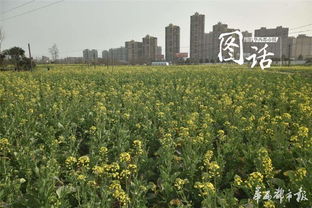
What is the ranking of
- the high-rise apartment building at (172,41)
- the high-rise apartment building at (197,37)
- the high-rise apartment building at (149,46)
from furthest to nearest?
1. the high-rise apartment building at (149,46)
2. the high-rise apartment building at (172,41)
3. the high-rise apartment building at (197,37)

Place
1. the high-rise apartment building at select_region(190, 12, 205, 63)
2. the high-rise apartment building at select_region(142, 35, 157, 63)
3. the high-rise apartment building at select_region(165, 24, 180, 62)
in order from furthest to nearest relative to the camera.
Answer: the high-rise apartment building at select_region(142, 35, 157, 63) → the high-rise apartment building at select_region(165, 24, 180, 62) → the high-rise apartment building at select_region(190, 12, 205, 63)

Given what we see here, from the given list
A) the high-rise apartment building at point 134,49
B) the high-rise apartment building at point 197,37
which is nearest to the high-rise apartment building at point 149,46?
the high-rise apartment building at point 134,49

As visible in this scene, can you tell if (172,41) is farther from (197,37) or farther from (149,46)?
(197,37)

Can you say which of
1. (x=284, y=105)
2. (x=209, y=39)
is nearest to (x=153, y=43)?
(x=209, y=39)

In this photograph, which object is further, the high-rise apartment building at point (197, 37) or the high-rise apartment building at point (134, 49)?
the high-rise apartment building at point (134, 49)

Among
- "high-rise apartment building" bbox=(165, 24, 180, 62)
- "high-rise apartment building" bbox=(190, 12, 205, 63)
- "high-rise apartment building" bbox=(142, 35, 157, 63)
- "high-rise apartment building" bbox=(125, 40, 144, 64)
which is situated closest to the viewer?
"high-rise apartment building" bbox=(190, 12, 205, 63)

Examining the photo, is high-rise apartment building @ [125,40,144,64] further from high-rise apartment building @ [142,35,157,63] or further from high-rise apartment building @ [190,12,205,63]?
high-rise apartment building @ [190,12,205,63]

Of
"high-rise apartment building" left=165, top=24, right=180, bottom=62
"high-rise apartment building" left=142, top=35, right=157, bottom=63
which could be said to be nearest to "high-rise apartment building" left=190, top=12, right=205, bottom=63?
"high-rise apartment building" left=165, top=24, right=180, bottom=62

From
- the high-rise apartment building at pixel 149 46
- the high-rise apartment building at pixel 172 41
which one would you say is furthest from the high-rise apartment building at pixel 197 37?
the high-rise apartment building at pixel 149 46

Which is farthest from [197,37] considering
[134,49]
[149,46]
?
[134,49]

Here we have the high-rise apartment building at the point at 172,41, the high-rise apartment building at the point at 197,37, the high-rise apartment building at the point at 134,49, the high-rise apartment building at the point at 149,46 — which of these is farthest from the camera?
the high-rise apartment building at the point at 134,49

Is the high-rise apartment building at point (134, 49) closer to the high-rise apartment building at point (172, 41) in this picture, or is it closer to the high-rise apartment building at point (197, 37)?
the high-rise apartment building at point (172, 41)

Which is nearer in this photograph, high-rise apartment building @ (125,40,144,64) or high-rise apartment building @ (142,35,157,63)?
high-rise apartment building @ (142,35,157,63)

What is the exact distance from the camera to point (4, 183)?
3.35m
